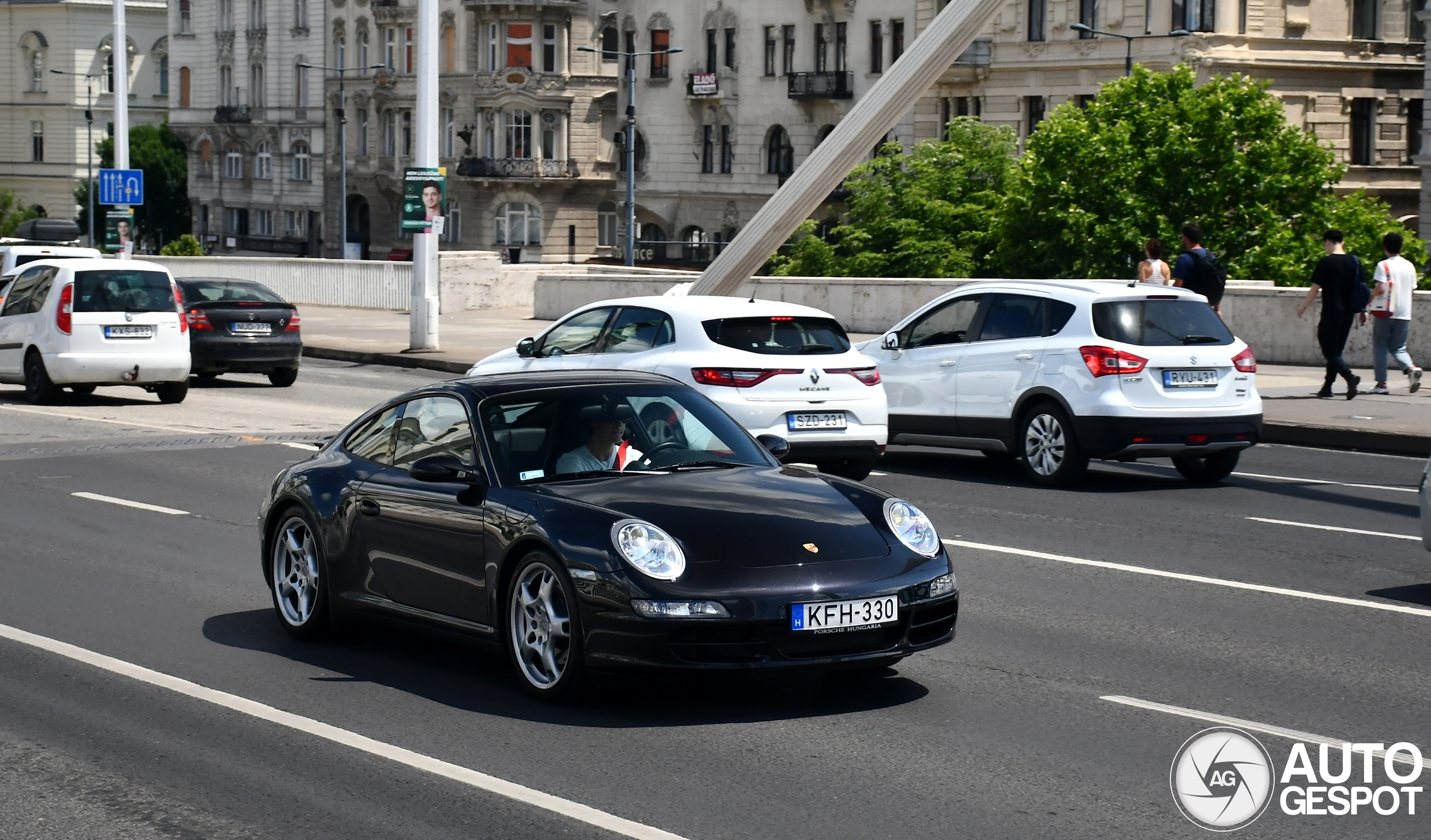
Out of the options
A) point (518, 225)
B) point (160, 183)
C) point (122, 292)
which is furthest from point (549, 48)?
point (122, 292)

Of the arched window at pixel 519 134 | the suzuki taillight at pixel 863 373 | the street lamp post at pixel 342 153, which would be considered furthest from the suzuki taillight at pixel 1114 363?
the street lamp post at pixel 342 153

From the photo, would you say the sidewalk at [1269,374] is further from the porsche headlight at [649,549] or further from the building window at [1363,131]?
the building window at [1363,131]

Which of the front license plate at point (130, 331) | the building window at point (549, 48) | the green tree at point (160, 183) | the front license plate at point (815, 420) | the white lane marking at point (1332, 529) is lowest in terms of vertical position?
the white lane marking at point (1332, 529)

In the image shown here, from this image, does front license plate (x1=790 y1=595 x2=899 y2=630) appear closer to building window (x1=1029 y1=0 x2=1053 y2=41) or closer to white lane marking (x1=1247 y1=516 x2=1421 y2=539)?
white lane marking (x1=1247 y1=516 x2=1421 y2=539)

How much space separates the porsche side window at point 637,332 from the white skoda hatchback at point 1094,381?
242 centimetres

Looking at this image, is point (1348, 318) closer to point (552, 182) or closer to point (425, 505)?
point (425, 505)

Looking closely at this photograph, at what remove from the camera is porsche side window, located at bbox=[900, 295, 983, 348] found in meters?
16.5

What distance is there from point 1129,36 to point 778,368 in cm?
5176

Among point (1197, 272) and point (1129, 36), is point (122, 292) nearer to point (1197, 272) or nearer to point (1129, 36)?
point (1197, 272)

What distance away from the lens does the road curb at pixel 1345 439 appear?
1833cm

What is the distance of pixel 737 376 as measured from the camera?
14969 millimetres

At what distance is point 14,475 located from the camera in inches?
643

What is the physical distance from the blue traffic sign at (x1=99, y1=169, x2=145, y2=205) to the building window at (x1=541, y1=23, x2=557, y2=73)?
46.2 m

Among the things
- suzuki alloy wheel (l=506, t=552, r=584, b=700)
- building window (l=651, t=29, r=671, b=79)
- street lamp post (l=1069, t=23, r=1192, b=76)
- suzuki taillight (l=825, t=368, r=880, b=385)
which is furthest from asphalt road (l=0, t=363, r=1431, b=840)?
building window (l=651, t=29, r=671, b=79)
